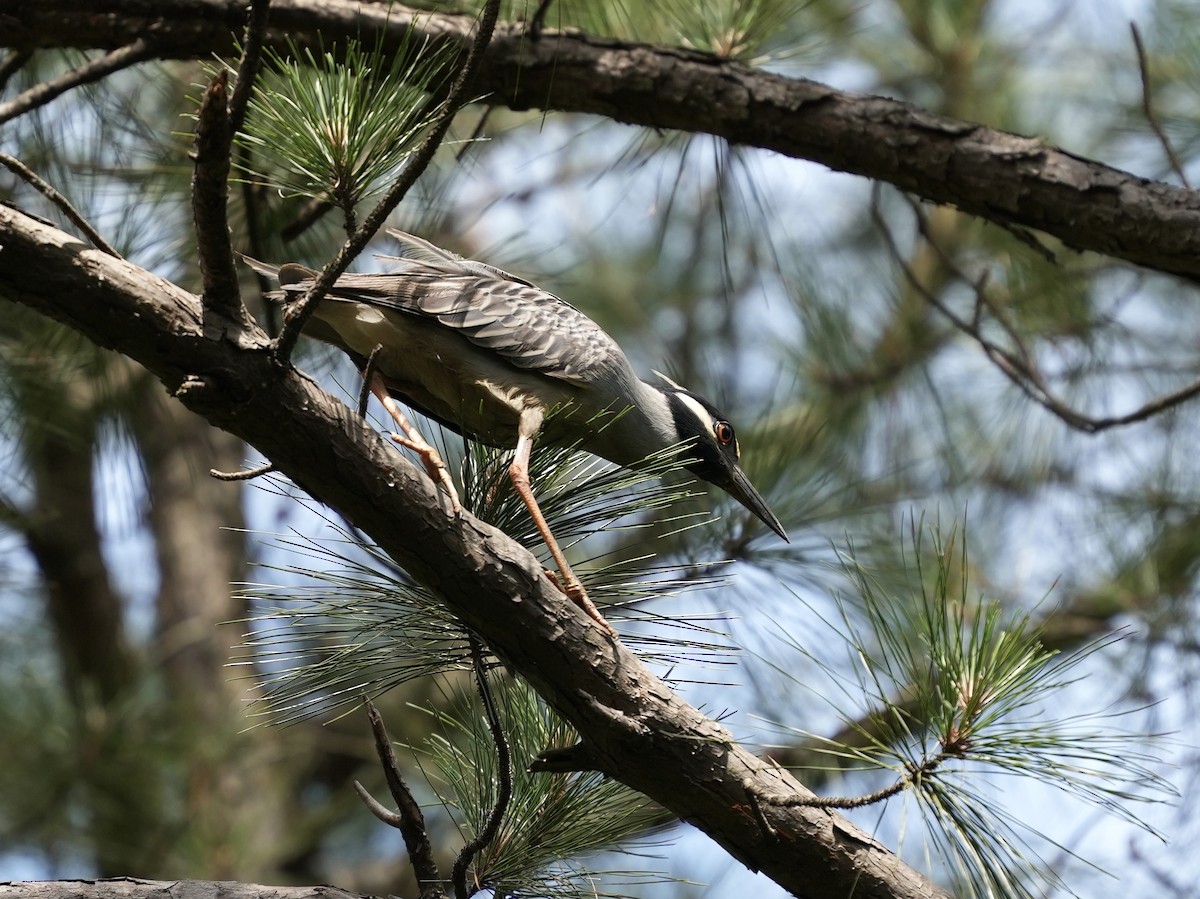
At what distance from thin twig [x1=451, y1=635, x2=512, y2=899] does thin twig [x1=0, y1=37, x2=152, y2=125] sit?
5.27 feet

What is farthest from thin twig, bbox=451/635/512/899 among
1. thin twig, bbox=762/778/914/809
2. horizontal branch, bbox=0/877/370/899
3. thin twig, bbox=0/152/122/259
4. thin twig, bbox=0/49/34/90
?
thin twig, bbox=0/49/34/90

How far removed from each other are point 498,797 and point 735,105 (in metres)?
1.73

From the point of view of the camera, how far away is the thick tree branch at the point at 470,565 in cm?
169

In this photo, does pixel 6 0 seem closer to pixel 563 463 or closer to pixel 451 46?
pixel 451 46

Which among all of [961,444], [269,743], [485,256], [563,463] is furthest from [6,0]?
[961,444]

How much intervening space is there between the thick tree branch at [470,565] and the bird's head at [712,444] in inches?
43.2

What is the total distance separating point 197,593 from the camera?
6.86m

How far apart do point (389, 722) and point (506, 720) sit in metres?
4.50

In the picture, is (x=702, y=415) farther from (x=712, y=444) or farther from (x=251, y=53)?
(x=251, y=53)

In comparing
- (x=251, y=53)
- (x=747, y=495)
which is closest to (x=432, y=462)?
(x=251, y=53)

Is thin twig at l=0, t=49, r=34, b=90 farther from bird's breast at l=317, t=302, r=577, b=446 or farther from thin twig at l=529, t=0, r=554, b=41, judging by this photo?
thin twig at l=529, t=0, r=554, b=41

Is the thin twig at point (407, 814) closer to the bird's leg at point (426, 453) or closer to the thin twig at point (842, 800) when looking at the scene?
the bird's leg at point (426, 453)

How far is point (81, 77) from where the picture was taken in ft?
8.73

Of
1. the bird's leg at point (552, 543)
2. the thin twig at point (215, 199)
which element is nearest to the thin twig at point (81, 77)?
the thin twig at point (215, 199)
